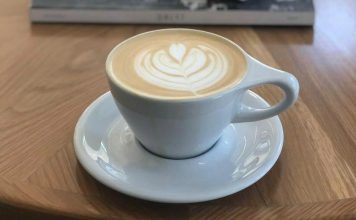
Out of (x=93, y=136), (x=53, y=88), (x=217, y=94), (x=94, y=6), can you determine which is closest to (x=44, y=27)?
(x=94, y=6)

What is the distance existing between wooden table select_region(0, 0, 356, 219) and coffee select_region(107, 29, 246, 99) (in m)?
0.10

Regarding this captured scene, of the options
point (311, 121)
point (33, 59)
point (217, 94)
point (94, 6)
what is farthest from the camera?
point (94, 6)

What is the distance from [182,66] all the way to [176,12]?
0.31 metres

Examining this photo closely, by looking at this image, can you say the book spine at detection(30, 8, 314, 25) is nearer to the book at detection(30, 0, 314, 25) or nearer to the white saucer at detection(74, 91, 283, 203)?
the book at detection(30, 0, 314, 25)

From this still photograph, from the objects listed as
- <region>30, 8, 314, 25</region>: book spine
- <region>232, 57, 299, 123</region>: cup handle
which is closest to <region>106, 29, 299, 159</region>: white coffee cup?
<region>232, 57, 299, 123</region>: cup handle

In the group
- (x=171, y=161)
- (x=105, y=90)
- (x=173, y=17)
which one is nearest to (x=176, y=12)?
(x=173, y=17)

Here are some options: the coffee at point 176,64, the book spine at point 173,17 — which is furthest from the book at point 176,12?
the coffee at point 176,64

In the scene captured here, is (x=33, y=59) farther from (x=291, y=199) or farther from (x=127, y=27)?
(x=291, y=199)

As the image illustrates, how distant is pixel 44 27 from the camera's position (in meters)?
0.77

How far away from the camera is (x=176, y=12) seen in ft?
2.56

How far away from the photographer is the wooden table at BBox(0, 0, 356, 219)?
0.46 metres

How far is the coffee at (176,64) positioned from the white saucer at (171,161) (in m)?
0.08

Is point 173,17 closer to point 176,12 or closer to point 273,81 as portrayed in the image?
point 176,12

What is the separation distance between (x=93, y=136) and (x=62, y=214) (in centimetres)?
10
